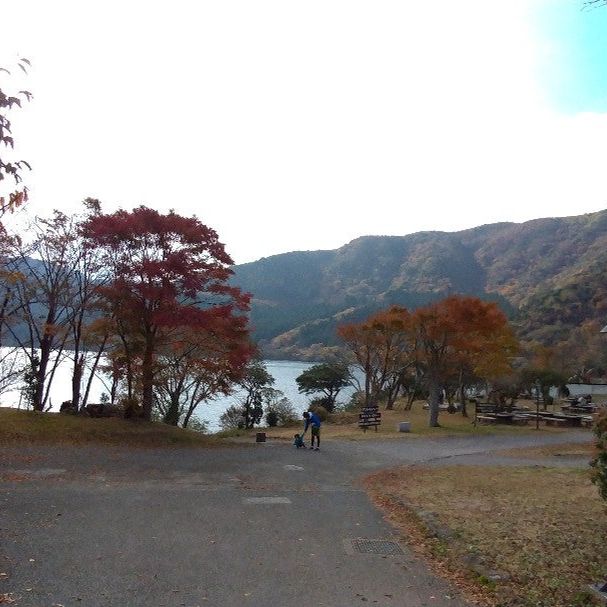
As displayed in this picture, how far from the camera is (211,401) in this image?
45.1m

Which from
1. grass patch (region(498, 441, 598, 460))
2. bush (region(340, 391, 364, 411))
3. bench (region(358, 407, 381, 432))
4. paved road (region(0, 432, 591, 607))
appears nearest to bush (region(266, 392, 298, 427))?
bush (region(340, 391, 364, 411))

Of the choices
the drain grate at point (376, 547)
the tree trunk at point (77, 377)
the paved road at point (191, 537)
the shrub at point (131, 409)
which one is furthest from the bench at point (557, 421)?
the drain grate at point (376, 547)

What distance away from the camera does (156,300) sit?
19.3 metres

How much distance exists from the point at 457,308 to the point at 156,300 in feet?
51.1

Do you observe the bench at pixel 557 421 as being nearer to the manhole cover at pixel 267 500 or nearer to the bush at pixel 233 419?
the bush at pixel 233 419

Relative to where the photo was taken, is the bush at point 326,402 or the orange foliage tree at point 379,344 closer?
the orange foliage tree at point 379,344

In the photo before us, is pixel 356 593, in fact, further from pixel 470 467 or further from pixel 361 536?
pixel 470 467

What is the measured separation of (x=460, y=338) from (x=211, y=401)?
895 inches

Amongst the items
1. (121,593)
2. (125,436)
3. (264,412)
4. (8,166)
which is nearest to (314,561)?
(121,593)

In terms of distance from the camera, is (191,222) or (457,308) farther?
(457,308)

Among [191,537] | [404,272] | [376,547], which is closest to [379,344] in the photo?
[376,547]

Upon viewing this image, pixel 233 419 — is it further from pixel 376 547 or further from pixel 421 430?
pixel 376 547

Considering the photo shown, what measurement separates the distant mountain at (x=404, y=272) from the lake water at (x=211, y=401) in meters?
3.60

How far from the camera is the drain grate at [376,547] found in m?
7.56
